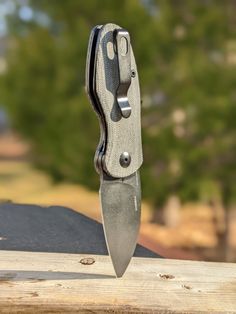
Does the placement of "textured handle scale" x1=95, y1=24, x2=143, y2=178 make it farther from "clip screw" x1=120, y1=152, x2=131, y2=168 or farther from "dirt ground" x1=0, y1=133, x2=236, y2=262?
"dirt ground" x1=0, y1=133, x2=236, y2=262

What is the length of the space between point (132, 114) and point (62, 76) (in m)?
3.72

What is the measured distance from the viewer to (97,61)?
123 centimetres

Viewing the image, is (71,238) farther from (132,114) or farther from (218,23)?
(218,23)

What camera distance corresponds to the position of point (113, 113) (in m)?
1.28

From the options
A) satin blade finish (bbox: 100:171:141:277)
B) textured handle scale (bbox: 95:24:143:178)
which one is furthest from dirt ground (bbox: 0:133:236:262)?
textured handle scale (bbox: 95:24:143:178)

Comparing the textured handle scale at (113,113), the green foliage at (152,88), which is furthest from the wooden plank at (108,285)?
the green foliage at (152,88)

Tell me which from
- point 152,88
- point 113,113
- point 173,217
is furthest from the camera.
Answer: point 173,217

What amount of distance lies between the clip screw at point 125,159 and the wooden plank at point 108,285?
29 centimetres

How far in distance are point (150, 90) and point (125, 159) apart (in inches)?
168

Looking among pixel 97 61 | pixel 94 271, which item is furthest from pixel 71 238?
pixel 97 61

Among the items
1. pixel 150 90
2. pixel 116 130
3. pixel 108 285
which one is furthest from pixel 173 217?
pixel 116 130

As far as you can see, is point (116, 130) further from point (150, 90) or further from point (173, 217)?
point (173, 217)

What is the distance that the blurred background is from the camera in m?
4.95

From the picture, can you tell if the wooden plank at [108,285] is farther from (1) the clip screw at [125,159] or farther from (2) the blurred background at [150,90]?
(2) the blurred background at [150,90]
